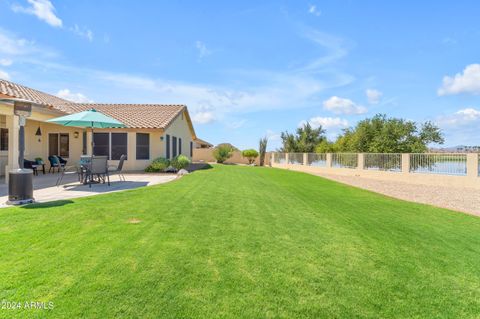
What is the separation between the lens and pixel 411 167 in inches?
729

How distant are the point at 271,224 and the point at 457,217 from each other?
6.11 meters

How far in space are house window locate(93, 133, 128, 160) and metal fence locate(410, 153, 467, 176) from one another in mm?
18038

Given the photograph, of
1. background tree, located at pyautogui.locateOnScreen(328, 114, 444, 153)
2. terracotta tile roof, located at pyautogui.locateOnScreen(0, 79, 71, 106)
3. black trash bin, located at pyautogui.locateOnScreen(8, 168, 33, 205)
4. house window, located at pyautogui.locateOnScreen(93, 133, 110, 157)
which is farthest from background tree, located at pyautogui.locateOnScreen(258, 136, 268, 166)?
black trash bin, located at pyautogui.locateOnScreen(8, 168, 33, 205)

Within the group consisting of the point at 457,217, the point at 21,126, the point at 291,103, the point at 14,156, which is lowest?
the point at 457,217

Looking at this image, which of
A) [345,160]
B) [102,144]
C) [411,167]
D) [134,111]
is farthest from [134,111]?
[411,167]

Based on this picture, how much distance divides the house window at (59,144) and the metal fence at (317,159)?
21680mm

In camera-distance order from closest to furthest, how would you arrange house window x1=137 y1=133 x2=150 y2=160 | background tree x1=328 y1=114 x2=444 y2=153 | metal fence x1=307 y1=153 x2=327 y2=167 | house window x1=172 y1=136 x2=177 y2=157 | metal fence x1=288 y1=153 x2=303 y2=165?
house window x1=137 y1=133 x2=150 y2=160, house window x1=172 y1=136 x2=177 y2=157, background tree x1=328 y1=114 x2=444 y2=153, metal fence x1=307 y1=153 x2=327 y2=167, metal fence x1=288 y1=153 x2=303 y2=165

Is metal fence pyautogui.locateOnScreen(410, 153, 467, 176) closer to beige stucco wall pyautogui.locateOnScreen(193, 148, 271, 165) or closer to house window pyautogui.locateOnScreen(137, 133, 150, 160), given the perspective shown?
house window pyautogui.locateOnScreen(137, 133, 150, 160)

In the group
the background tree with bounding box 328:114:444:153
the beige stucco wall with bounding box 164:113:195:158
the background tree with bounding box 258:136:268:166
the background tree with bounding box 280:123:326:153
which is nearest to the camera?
the beige stucco wall with bounding box 164:113:195:158

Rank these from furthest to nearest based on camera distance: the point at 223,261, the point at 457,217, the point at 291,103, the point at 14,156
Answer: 1. the point at 291,103
2. the point at 14,156
3. the point at 457,217
4. the point at 223,261

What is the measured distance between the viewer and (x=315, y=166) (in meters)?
29.4

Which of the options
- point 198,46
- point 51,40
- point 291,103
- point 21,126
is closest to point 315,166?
point 291,103

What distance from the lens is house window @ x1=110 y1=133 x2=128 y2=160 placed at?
17.0 m

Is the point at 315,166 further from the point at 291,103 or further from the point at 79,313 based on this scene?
the point at 79,313
